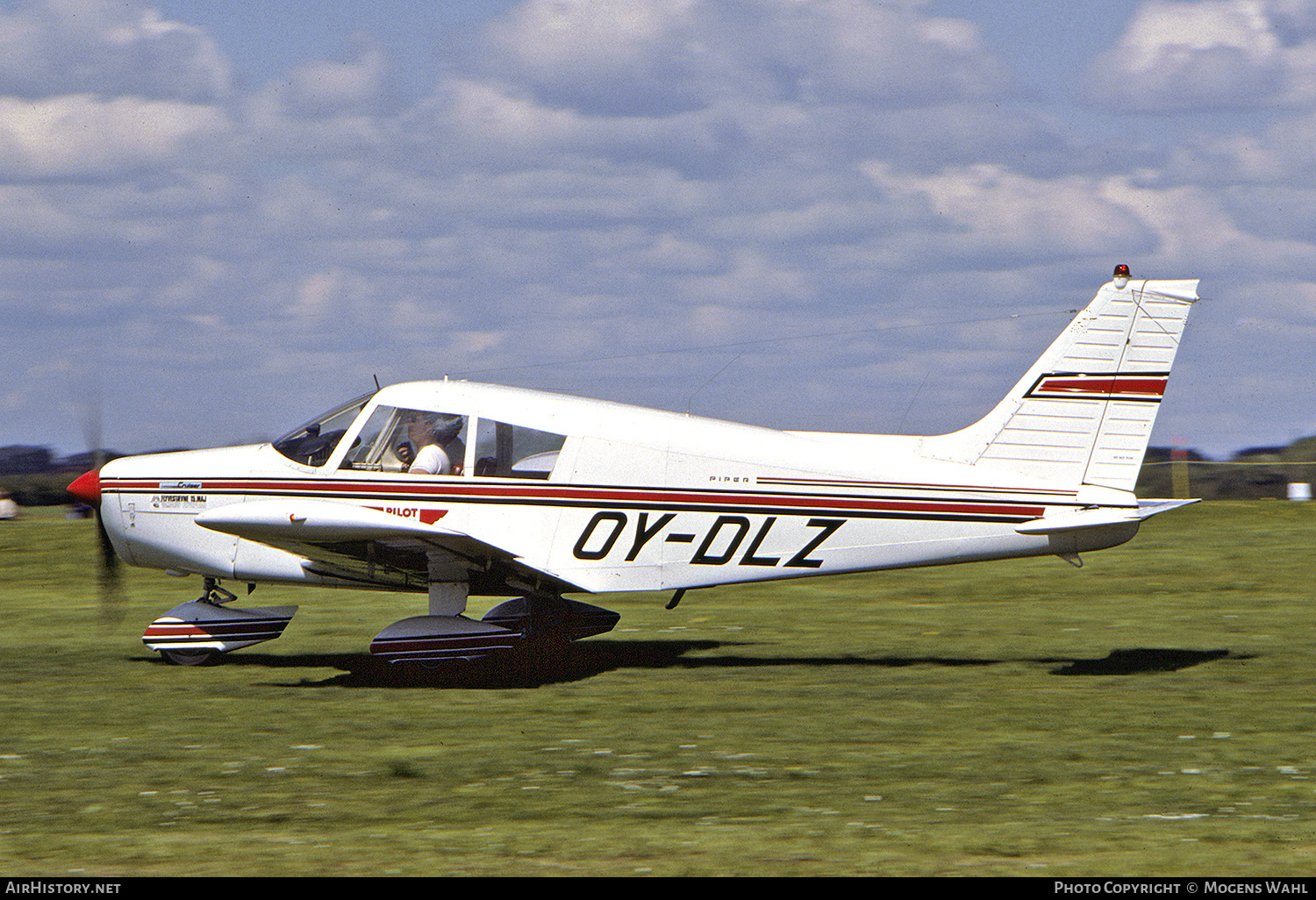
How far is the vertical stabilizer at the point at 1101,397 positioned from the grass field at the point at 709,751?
1773mm

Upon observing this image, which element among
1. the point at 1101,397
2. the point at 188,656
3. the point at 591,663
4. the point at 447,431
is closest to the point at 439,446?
the point at 447,431

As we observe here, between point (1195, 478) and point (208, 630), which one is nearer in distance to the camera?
point (208, 630)

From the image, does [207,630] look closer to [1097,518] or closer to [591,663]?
[591,663]

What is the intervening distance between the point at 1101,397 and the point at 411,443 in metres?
5.95

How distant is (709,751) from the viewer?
8430 millimetres

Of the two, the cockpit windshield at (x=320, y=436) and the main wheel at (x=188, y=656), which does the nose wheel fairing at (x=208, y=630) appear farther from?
the cockpit windshield at (x=320, y=436)

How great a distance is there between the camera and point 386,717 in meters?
9.76

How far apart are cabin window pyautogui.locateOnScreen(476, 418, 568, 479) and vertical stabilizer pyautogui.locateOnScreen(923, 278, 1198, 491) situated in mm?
3611

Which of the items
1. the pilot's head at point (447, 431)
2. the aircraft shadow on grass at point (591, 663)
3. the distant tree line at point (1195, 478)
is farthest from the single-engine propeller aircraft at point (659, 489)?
the distant tree line at point (1195, 478)

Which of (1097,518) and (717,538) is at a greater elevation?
(1097,518)

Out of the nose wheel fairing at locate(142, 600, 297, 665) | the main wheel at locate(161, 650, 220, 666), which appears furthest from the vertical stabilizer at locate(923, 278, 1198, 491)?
the main wheel at locate(161, 650, 220, 666)

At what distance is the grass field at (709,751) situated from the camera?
20.3 ft

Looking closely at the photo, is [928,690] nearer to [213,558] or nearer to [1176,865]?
[1176,865]

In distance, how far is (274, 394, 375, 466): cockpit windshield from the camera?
11812 millimetres
